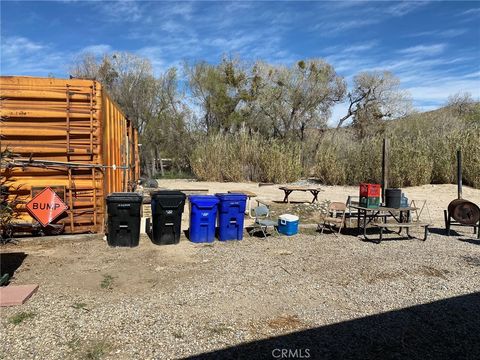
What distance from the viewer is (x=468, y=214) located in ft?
30.2

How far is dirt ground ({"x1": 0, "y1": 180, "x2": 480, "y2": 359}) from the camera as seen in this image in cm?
389

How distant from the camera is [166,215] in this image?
25.5 feet

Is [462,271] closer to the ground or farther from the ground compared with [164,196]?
closer to the ground

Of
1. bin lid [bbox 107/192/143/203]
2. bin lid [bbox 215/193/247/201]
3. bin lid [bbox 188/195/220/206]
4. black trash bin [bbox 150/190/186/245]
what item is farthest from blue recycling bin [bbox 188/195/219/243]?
bin lid [bbox 107/192/143/203]

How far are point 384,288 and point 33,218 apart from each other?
6.36 m

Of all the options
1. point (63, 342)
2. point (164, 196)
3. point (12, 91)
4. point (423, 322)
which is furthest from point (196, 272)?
point (12, 91)

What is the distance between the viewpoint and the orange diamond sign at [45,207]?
764cm

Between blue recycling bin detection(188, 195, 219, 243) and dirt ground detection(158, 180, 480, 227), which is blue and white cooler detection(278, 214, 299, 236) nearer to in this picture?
blue recycling bin detection(188, 195, 219, 243)

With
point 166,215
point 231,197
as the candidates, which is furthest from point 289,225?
point 166,215

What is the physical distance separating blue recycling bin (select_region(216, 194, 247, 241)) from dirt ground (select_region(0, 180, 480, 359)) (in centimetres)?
22

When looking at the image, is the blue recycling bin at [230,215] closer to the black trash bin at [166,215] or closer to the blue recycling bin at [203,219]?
the blue recycling bin at [203,219]

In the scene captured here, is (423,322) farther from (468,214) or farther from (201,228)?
(468,214)

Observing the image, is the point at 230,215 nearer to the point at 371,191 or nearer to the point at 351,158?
the point at 371,191

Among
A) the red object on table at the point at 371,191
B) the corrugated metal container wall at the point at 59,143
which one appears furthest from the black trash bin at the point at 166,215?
the red object on table at the point at 371,191
